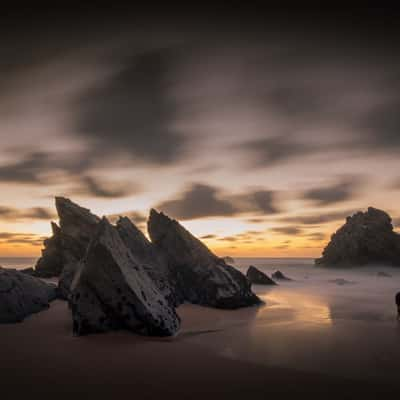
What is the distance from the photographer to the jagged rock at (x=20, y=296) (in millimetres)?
7559

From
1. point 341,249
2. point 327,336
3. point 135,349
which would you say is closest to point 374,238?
point 341,249

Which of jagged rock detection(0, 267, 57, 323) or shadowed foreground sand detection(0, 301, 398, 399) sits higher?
jagged rock detection(0, 267, 57, 323)

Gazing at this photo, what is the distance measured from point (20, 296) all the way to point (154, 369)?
19.2 ft

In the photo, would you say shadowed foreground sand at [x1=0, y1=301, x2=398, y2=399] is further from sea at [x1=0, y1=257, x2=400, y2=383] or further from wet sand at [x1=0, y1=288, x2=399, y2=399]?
sea at [x1=0, y1=257, x2=400, y2=383]

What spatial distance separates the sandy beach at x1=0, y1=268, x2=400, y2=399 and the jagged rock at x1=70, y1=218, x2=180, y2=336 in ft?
0.92

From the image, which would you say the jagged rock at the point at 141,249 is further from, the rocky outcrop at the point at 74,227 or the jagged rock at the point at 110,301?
the jagged rock at the point at 110,301

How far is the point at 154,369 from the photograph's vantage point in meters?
4.46

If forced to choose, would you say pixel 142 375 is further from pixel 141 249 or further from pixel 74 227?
pixel 74 227

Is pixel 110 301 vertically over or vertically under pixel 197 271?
under

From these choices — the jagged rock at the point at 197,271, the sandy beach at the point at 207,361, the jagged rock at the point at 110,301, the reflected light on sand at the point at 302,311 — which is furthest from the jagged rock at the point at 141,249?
the jagged rock at the point at 110,301

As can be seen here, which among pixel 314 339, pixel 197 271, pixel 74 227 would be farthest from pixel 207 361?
pixel 74 227

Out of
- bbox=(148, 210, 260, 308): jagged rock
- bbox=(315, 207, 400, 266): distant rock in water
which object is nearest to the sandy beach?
bbox=(148, 210, 260, 308): jagged rock

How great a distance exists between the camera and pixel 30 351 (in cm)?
520

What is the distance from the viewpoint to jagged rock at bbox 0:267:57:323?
756 centimetres
